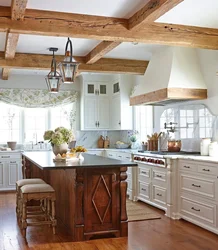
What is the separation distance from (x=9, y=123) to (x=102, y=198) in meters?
4.90

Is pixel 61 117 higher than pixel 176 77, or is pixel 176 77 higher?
pixel 176 77

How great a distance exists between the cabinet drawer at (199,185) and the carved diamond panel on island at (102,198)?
1.24 meters

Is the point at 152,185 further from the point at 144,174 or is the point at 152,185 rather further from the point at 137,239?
the point at 137,239

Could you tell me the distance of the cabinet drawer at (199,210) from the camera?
426cm

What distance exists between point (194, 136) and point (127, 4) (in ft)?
8.92

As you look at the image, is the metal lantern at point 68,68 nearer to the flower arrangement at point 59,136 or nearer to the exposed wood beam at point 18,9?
the exposed wood beam at point 18,9

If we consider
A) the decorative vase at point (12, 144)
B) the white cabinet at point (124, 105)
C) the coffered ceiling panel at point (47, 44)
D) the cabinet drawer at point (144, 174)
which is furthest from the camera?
the decorative vase at point (12, 144)

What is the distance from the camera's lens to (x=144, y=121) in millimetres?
7457

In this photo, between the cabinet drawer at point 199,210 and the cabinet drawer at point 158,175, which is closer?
the cabinet drawer at point 199,210

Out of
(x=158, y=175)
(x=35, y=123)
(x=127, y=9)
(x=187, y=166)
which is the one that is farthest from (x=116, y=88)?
(x=127, y=9)

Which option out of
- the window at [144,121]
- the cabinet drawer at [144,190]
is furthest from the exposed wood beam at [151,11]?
the window at [144,121]

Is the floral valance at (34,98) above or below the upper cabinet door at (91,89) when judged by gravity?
below

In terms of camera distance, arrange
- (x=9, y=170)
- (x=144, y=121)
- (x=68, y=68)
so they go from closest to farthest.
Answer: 1. (x=68, y=68)
2. (x=144, y=121)
3. (x=9, y=170)

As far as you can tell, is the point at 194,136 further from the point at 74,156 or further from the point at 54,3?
the point at 54,3
